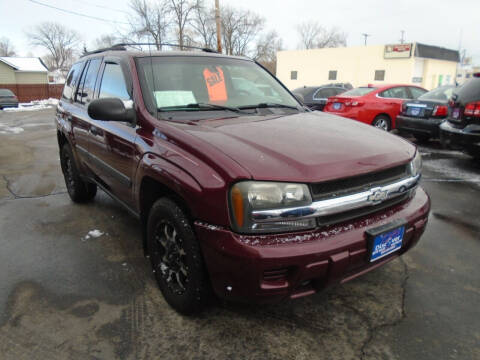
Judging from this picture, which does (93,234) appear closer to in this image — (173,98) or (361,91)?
(173,98)

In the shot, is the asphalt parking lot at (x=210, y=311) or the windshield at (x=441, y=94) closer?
the asphalt parking lot at (x=210, y=311)

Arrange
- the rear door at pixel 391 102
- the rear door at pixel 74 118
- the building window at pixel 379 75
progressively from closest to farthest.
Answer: the rear door at pixel 74 118
the rear door at pixel 391 102
the building window at pixel 379 75

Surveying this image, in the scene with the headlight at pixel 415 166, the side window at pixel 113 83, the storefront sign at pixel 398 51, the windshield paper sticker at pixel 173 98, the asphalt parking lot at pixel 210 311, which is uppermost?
the storefront sign at pixel 398 51

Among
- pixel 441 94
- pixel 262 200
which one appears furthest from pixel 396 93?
pixel 262 200

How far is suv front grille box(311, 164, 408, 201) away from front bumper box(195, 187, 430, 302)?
19 cm

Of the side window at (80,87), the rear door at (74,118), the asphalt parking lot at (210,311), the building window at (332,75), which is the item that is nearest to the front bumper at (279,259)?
the asphalt parking lot at (210,311)

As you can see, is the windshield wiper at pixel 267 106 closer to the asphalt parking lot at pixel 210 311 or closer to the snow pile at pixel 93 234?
the asphalt parking lot at pixel 210 311

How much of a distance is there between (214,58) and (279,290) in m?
2.25

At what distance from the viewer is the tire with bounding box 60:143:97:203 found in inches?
172

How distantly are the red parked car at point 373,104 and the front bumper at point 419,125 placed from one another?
0.68 meters

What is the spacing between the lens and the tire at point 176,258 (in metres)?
2.06

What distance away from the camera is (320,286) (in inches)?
77.3

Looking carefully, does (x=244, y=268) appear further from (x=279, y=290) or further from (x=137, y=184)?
(x=137, y=184)

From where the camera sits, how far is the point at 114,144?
2932 mm
